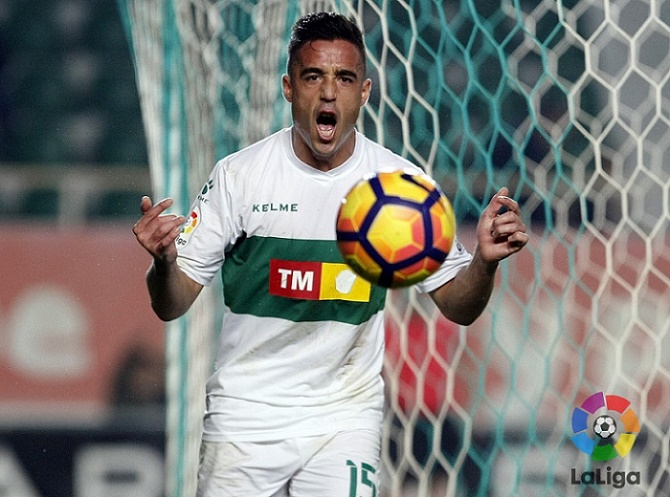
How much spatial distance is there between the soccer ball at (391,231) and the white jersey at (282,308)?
28 cm

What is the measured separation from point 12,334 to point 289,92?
3641 mm

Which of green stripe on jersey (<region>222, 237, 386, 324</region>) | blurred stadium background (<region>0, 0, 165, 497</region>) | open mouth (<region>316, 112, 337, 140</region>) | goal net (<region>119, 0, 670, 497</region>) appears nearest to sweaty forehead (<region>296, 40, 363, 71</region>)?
open mouth (<region>316, 112, 337, 140</region>)

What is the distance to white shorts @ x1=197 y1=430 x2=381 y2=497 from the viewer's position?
2787 millimetres

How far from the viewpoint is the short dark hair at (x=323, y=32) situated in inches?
113

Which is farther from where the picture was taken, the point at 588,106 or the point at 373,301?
the point at 588,106

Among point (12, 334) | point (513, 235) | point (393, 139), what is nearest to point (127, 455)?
point (12, 334)

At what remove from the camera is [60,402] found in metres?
6.07

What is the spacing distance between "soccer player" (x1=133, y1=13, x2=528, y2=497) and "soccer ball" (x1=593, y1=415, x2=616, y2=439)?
50.0 inches

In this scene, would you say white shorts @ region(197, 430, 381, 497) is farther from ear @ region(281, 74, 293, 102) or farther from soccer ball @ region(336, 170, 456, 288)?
ear @ region(281, 74, 293, 102)

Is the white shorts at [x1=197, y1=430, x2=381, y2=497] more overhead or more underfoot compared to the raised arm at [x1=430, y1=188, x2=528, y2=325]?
more underfoot

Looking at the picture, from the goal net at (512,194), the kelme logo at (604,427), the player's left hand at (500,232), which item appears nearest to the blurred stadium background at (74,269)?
the goal net at (512,194)

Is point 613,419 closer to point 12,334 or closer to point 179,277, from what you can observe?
point 179,277

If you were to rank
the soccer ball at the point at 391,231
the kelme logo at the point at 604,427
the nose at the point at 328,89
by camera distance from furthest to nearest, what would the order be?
the kelme logo at the point at 604,427
the nose at the point at 328,89
the soccer ball at the point at 391,231

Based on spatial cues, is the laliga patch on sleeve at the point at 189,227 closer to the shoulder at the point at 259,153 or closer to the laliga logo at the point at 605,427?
the shoulder at the point at 259,153
